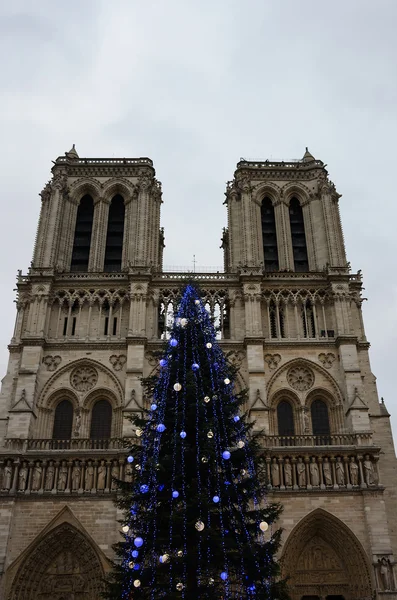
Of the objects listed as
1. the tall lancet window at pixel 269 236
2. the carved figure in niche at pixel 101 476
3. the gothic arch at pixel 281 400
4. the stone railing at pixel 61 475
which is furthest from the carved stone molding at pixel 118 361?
the tall lancet window at pixel 269 236

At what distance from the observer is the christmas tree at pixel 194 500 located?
16031 mm

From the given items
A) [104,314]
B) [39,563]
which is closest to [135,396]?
[104,314]

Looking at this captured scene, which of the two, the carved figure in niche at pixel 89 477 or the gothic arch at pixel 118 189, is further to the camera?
the gothic arch at pixel 118 189

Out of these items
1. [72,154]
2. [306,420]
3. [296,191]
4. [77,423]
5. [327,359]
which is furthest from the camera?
[72,154]

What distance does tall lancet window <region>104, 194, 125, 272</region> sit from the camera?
35.3 meters

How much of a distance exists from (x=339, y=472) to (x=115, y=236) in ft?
58.5

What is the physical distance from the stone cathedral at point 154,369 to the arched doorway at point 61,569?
0.06 meters

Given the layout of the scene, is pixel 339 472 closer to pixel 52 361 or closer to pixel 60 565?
pixel 60 565

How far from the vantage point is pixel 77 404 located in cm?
3016

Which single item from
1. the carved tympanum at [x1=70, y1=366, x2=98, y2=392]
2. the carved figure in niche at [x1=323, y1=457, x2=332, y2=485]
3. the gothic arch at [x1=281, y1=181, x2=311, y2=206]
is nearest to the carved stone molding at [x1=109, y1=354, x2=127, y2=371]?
the carved tympanum at [x1=70, y1=366, x2=98, y2=392]

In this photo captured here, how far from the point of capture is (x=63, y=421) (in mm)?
30188

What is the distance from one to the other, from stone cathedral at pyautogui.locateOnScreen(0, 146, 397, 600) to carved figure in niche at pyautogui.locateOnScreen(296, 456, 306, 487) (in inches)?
1.8

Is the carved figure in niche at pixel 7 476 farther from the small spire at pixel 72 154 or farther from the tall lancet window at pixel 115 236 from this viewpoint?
the small spire at pixel 72 154

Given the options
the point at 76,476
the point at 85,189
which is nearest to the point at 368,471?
the point at 76,476
